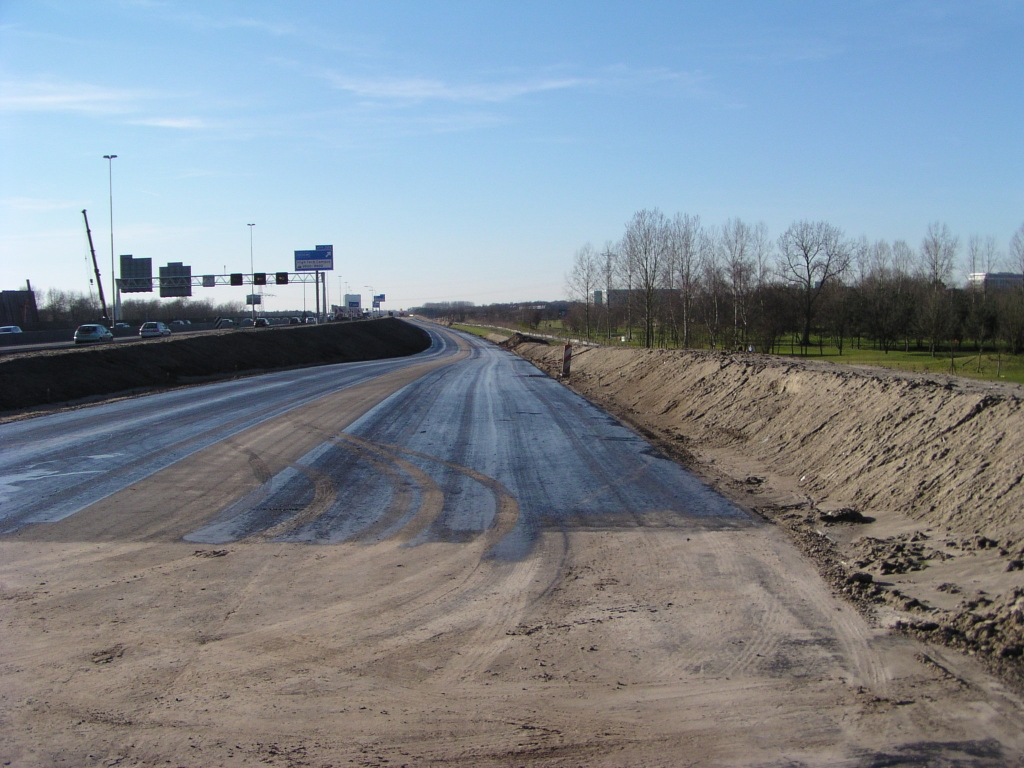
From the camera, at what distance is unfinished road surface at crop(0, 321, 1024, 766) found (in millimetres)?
4566

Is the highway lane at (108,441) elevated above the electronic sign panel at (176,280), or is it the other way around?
the electronic sign panel at (176,280)

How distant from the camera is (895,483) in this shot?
1009cm

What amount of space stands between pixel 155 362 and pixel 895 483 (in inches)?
1241

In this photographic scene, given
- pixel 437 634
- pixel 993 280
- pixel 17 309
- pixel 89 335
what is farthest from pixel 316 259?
pixel 437 634

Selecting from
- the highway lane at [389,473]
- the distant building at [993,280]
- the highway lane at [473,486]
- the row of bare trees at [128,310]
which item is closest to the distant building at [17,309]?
the row of bare trees at [128,310]

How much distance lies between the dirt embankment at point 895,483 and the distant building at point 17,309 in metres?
73.1

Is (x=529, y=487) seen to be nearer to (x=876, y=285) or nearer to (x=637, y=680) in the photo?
(x=637, y=680)

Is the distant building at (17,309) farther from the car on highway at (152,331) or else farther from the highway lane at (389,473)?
the highway lane at (389,473)

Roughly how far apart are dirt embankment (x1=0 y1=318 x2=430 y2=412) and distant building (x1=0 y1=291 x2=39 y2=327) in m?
29.3

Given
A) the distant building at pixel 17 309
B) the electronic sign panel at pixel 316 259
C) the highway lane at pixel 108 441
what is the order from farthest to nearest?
the electronic sign panel at pixel 316 259 → the distant building at pixel 17 309 → the highway lane at pixel 108 441

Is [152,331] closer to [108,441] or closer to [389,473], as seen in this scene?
[108,441]

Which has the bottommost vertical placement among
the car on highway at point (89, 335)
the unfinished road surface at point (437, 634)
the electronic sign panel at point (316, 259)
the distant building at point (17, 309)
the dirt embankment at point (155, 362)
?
the unfinished road surface at point (437, 634)

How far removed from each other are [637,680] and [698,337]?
2481 inches

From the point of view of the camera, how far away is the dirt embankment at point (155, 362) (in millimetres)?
24594
